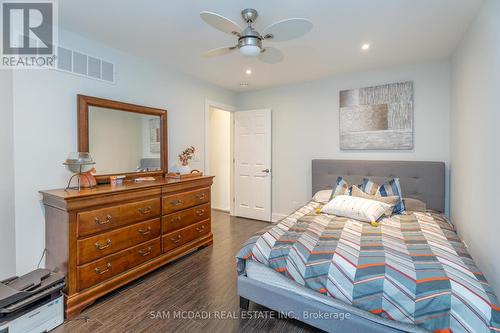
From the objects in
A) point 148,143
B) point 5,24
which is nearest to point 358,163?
point 148,143

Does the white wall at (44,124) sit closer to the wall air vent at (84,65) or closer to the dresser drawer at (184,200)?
the wall air vent at (84,65)

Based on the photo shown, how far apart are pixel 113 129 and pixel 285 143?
2.77 metres

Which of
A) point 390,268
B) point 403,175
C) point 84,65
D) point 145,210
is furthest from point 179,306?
point 403,175

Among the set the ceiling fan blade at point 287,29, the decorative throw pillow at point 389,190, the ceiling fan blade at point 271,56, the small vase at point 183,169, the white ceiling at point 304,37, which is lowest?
the decorative throw pillow at point 389,190

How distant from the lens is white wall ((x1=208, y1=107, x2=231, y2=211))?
549 cm

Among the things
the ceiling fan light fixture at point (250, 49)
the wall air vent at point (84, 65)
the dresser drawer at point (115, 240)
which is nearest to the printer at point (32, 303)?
the dresser drawer at point (115, 240)

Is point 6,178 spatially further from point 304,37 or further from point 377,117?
point 377,117

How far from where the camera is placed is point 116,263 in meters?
2.28

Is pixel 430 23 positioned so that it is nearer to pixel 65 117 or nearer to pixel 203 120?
pixel 203 120

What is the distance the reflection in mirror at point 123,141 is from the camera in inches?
103

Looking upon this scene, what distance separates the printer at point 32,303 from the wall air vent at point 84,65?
6.23 feet

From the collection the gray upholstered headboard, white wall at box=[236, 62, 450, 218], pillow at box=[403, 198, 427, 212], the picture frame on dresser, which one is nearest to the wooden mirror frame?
the picture frame on dresser

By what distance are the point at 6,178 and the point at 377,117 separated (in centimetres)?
430

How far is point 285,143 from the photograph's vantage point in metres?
4.42
